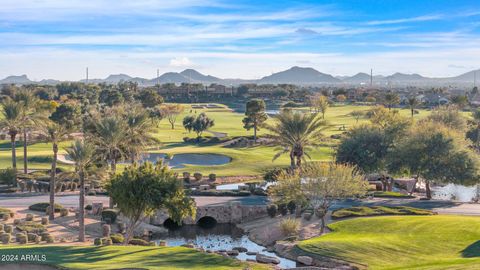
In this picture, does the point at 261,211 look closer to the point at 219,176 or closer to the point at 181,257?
the point at 219,176

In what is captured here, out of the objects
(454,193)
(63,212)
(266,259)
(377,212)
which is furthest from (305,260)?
(454,193)

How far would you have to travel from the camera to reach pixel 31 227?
168 ft

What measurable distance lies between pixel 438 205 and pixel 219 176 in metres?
31.3

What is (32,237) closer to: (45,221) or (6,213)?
(45,221)

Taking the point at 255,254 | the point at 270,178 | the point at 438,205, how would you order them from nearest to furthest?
the point at 255,254, the point at 438,205, the point at 270,178

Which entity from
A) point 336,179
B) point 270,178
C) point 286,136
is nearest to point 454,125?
point 270,178

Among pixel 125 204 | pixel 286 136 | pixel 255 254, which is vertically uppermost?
pixel 286 136

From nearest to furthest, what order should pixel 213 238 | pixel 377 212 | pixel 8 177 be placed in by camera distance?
pixel 377 212, pixel 213 238, pixel 8 177

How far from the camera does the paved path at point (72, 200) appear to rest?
62.5m

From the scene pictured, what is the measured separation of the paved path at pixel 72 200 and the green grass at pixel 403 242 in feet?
53.3

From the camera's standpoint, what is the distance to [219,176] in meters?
81.1

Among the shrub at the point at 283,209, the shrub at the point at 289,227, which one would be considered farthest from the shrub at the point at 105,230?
the shrub at the point at 283,209

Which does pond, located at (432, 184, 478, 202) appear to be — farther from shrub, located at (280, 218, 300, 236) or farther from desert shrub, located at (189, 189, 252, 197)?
shrub, located at (280, 218, 300, 236)

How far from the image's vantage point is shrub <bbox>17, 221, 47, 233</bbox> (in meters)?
50.4
